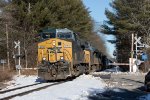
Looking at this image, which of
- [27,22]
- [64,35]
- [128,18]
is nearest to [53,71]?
[64,35]

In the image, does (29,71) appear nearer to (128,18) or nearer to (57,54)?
(57,54)

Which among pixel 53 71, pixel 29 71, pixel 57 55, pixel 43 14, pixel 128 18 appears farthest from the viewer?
pixel 128 18

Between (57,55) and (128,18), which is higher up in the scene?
(128,18)

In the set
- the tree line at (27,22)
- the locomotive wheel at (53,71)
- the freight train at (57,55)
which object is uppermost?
the tree line at (27,22)

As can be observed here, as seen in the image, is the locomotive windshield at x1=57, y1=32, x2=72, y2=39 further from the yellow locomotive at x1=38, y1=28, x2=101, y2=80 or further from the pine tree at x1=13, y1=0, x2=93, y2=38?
the pine tree at x1=13, y1=0, x2=93, y2=38

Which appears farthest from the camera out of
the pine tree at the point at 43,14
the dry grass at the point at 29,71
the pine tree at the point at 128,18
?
the pine tree at the point at 128,18

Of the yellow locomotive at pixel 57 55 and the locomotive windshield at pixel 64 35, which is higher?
the locomotive windshield at pixel 64 35

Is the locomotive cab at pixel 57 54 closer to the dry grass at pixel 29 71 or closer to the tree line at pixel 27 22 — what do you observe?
the dry grass at pixel 29 71

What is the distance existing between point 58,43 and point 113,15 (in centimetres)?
→ 3345

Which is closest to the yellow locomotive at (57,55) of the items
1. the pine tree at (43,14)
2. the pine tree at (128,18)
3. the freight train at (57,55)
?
the freight train at (57,55)

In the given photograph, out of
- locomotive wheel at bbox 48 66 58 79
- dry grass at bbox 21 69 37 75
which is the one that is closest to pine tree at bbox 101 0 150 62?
dry grass at bbox 21 69 37 75

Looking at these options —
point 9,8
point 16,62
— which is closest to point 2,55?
point 16,62

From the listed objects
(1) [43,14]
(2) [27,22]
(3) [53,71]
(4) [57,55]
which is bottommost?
(3) [53,71]

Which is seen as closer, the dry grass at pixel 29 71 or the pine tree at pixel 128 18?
the dry grass at pixel 29 71
